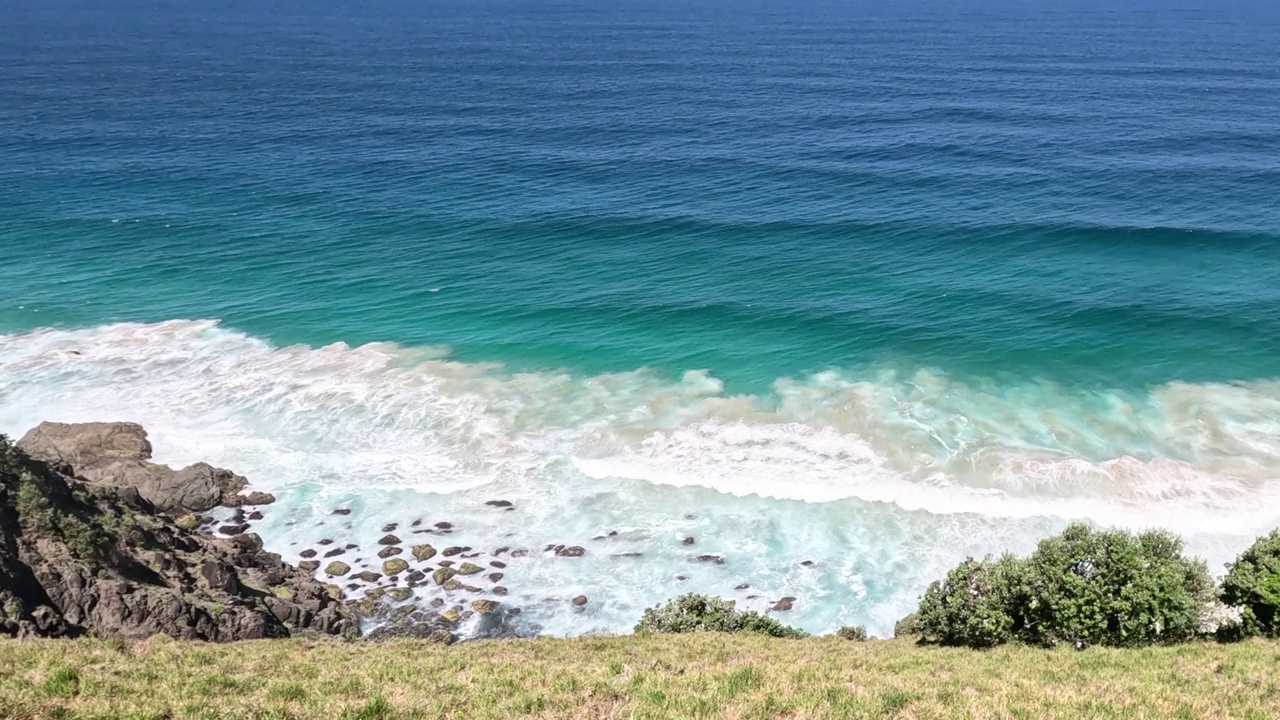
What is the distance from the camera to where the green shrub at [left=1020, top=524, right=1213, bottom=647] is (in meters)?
34.1

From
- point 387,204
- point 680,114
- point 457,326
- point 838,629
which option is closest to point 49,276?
point 387,204

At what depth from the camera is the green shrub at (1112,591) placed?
34.1m

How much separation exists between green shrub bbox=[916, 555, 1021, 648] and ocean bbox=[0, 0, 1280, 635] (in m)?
9.03

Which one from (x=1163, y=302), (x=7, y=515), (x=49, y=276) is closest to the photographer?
(x=7, y=515)

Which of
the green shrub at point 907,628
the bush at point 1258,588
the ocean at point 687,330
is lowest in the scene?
the green shrub at point 907,628

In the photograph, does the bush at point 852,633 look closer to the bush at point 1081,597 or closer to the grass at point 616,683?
the bush at point 1081,597

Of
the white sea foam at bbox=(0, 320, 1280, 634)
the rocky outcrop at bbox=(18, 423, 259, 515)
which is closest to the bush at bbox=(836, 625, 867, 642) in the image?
the white sea foam at bbox=(0, 320, 1280, 634)

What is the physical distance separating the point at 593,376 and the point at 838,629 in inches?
1255

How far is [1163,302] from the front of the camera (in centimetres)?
7850

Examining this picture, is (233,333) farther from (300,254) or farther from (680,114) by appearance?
(680,114)

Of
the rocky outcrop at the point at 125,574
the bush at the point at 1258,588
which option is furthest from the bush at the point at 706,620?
the bush at the point at 1258,588

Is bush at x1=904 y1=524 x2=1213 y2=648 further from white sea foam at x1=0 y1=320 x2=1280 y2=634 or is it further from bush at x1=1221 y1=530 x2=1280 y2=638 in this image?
white sea foam at x1=0 y1=320 x2=1280 y2=634

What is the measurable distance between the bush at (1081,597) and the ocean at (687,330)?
982 cm

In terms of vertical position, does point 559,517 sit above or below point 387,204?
below
